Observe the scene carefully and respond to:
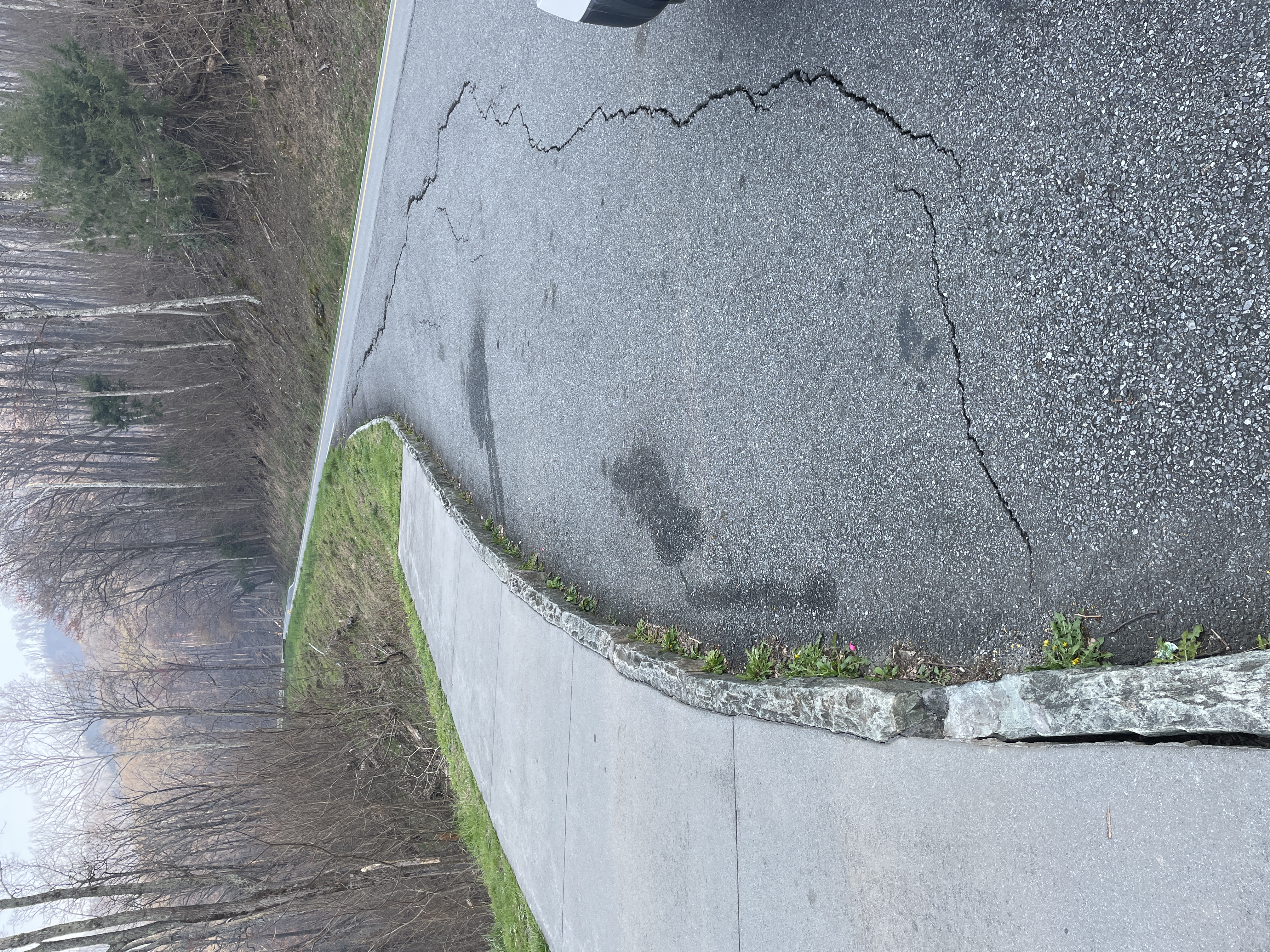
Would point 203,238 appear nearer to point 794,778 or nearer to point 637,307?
point 637,307

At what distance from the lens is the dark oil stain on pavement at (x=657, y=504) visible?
5340 millimetres

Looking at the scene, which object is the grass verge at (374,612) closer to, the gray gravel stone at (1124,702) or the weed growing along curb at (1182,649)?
the gray gravel stone at (1124,702)

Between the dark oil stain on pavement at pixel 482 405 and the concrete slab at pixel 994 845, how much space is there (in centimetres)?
433

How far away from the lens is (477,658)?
7910 millimetres

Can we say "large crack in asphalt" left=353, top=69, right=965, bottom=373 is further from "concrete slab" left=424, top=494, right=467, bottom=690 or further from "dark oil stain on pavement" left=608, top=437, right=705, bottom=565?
"concrete slab" left=424, top=494, right=467, bottom=690

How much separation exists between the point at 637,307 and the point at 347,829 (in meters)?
9.38

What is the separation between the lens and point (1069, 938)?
2.68 m

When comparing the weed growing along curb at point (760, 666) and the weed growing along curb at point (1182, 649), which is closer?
the weed growing along curb at point (1182, 649)

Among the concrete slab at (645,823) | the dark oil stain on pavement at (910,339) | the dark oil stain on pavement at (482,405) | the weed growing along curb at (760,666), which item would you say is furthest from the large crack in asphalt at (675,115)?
the concrete slab at (645,823)

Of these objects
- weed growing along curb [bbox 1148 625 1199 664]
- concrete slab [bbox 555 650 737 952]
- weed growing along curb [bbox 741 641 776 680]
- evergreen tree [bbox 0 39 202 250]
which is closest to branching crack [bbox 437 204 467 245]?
concrete slab [bbox 555 650 737 952]

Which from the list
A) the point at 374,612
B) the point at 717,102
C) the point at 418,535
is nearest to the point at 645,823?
the point at 717,102

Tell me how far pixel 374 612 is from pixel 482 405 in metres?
6.68

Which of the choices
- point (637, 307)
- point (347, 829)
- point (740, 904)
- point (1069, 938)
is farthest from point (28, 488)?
point (1069, 938)

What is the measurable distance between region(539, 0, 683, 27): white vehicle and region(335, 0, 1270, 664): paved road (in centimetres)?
24
